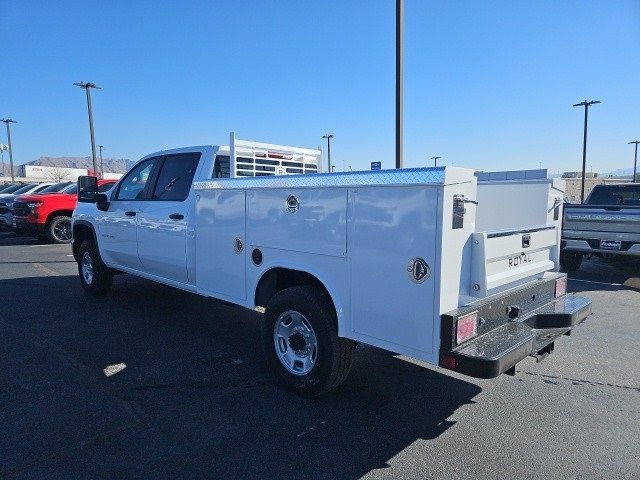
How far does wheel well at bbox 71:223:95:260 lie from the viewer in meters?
7.36

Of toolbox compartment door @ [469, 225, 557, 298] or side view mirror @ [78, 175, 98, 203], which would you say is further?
side view mirror @ [78, 175, 98, 203]

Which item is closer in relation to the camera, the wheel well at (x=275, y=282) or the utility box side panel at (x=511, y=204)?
the wheel well at (x=275, y=282)

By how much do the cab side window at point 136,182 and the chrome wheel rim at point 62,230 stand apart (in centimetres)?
949

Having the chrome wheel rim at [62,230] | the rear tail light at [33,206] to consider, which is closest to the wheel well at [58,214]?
the chrome wheel rim at [62,230]

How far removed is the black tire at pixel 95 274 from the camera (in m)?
7.09

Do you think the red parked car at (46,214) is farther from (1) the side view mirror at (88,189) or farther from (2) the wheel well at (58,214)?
(1) the side view mirror at (88,189)

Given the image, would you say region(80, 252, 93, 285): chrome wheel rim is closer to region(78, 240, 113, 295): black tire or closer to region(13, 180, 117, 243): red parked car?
region(78, 240, 113, 295): black tire

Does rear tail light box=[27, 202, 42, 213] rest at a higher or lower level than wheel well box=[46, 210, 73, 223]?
higher

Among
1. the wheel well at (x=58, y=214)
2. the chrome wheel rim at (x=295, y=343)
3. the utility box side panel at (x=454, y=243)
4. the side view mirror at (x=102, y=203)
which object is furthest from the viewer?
the wheel well at (x=58, y=214)

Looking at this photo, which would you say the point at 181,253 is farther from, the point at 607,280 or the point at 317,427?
the point at 607,280

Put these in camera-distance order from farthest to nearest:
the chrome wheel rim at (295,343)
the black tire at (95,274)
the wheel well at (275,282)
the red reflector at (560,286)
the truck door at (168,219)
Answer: the black tire at (95,274)
the truck door at (168,219)
the red reflector at (560,286)
the wheel well at (275,282)
the chrome wheel rim at (295,343)

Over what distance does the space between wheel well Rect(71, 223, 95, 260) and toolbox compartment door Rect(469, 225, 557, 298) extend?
5.98m

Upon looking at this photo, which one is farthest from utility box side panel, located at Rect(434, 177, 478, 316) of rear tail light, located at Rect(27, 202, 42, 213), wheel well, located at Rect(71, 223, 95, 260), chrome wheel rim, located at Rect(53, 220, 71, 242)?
chrome wheel rim, located at Rect(53, 220, 71, 242)

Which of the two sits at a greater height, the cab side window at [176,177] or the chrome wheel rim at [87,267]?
the cab side window at [176,177]
